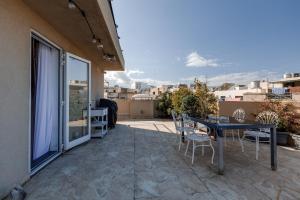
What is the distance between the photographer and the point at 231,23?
29.8ft

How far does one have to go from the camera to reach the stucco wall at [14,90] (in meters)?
2.25

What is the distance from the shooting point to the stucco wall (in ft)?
7.38

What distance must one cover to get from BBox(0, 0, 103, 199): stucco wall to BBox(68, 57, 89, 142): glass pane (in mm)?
1676

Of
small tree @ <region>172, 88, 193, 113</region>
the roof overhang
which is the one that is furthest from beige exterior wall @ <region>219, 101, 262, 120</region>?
the roof overhang

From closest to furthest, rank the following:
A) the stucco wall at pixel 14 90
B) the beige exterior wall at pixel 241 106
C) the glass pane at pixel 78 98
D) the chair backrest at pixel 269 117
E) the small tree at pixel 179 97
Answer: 1. the stucco wall at pixel 14 90
2. the glass pane at pixel 78 98
3. the chair backrest at pixel 269 117
4. the beige exterior wall at pixel 241 106
5. the small tree at pixel 179 97

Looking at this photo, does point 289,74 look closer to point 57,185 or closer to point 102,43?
point 102,43

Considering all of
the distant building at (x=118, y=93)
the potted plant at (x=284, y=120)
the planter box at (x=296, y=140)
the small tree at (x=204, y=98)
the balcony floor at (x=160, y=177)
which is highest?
the distant building at (x=118, y=93)

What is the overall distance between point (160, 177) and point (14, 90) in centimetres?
234

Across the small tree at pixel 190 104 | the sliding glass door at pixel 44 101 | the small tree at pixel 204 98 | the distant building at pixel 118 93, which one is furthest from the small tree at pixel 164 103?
the sliding glass door at pixel 44 101

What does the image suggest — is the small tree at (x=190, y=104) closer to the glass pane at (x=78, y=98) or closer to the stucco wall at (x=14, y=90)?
the glass pane at (x=78, y=98)

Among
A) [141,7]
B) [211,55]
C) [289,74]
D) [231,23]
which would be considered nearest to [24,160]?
[141,7]

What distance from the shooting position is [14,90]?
245 cm

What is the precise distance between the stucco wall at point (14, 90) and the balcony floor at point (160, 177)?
14.5 inches

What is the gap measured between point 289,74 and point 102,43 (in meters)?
29.9
